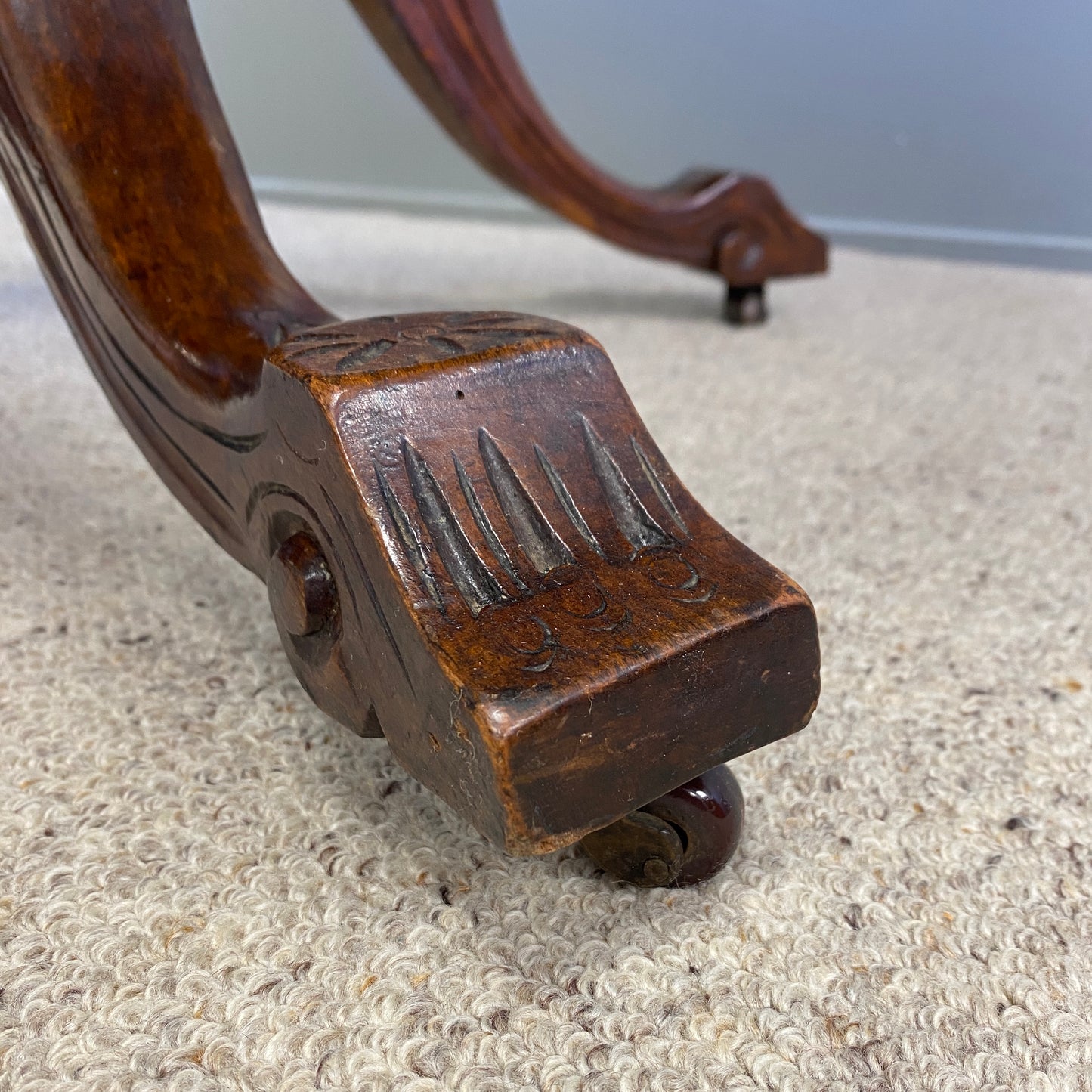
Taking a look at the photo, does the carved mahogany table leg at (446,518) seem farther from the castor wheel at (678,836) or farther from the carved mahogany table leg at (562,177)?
the carved mahogany table leg at (562,177)

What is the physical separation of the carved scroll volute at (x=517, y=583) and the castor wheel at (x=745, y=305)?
2.12 feet

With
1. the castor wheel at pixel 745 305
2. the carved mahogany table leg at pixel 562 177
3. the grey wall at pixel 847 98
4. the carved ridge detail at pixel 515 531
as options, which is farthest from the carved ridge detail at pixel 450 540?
the grey wall at pixel 847 98

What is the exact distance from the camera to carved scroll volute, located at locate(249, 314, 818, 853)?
0.25 metres

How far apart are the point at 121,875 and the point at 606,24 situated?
1300mm

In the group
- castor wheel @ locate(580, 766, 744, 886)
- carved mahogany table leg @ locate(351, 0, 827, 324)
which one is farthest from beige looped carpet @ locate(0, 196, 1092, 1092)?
carved mahogany table leg @ locate(351, 0, 827, 324)

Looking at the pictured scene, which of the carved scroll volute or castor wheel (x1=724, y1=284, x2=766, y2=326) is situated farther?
castor wheel (x1=724, y1=284, x2=766, y2=326)

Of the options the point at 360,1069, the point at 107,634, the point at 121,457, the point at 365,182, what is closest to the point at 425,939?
the point at 360,1069

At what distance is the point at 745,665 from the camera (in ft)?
0.91

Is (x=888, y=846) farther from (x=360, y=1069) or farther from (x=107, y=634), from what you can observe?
(x=107, y=634)

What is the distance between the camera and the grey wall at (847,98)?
1227 mm

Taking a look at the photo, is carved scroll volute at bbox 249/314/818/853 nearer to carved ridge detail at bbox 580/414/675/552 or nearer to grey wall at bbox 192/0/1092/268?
carved ridge detail at bbox 580/414/675/552

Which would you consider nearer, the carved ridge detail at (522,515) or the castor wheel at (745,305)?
the carved ridge detail at (522,515)

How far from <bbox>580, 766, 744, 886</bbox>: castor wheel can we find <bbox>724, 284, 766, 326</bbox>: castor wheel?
27.5 inches

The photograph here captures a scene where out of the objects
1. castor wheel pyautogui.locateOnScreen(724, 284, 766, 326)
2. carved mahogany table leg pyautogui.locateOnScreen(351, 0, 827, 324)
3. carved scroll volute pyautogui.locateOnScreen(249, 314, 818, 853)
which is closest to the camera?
carved scroll volute pyautogui.locateOnScreen(249, 314, 818, 853)
